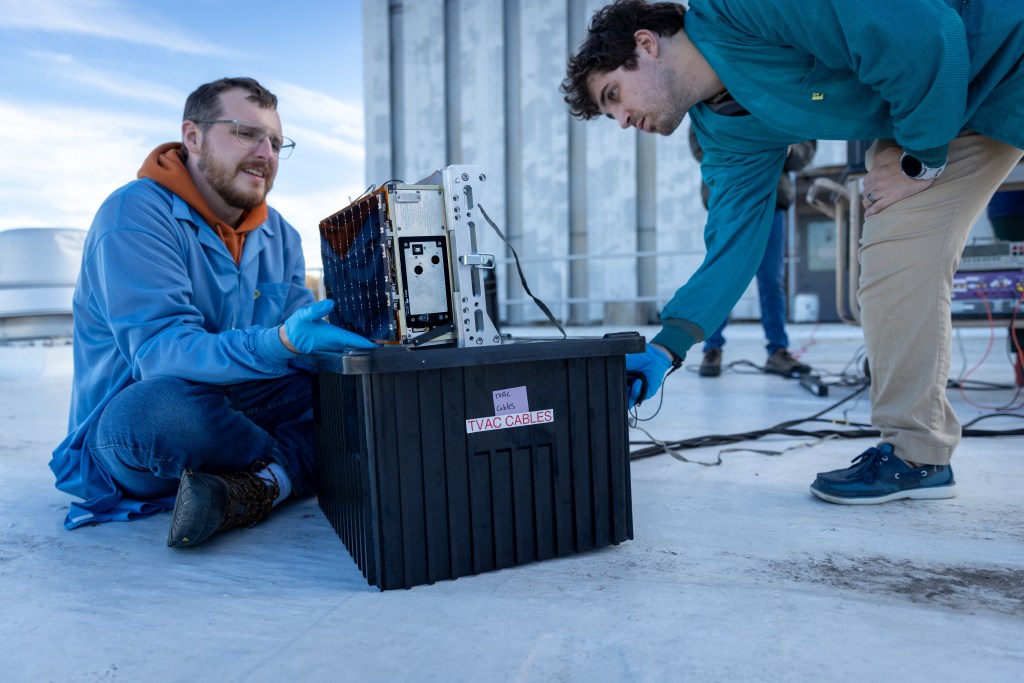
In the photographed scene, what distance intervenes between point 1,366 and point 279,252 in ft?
12.7

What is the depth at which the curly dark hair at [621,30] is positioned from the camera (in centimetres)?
131

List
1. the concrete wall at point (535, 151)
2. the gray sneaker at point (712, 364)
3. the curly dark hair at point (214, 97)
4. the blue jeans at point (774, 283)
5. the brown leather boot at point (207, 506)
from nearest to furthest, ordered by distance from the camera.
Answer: the brown leather boot at point (207, 506)
the curly dark hair at point (214, 97)
the blue jeans at point (774, 283)
the gray sneaker at point (712, 364)
the concrete wall at point (535, 151)

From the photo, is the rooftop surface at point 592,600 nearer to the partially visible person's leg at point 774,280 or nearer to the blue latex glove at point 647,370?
the blue latex glove at point 647,370

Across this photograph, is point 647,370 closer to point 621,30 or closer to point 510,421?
point 510,421

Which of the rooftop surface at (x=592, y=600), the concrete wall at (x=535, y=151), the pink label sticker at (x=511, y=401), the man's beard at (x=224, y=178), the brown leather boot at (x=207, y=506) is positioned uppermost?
the concrete wall at (x=535, y=151)

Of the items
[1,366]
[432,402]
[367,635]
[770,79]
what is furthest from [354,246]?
[1,366]

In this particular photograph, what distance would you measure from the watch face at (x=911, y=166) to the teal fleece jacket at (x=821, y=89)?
0.04 m

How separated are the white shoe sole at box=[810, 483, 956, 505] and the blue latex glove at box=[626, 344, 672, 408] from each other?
0.37 m

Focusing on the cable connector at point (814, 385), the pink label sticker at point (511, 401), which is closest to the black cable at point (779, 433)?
the cable connector at point (814, 385)

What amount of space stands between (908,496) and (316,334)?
1.09 metres

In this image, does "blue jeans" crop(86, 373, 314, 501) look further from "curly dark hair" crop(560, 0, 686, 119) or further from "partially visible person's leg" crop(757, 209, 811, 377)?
"partially visible person's leg" crop(757, 209, 811, 377)

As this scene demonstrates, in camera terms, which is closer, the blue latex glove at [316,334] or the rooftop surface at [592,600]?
the rooftop surface at [592,600]

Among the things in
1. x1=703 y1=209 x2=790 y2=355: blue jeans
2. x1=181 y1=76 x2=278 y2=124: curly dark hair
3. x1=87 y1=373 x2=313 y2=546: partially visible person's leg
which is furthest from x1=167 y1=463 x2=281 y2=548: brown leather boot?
x1=703 y1=209 x2=790 y2=355: blue jeans

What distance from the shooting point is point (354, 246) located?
1211 millimetres
